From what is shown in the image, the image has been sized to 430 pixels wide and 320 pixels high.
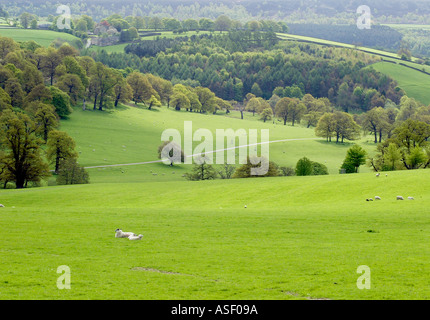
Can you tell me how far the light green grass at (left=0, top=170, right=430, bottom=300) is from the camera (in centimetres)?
1861

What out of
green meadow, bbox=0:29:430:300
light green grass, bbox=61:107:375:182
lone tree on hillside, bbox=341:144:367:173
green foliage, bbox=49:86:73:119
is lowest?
light green grass, bbox=61:107:375:182

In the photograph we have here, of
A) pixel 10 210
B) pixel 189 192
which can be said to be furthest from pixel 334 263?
pixel 189 192

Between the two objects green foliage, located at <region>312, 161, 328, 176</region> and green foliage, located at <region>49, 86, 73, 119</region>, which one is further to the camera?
green foliage, located at <region>49, 86, 73, 119</region>

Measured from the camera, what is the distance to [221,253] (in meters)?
24.8

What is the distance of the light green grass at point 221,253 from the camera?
18609 millimetres

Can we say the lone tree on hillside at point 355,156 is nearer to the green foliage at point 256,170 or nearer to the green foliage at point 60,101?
the green foliage at point 256,170

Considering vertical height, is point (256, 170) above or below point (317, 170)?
above

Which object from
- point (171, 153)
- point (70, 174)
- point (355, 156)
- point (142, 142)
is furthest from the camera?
point (142, 142)

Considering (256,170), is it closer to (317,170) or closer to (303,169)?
(303,169)

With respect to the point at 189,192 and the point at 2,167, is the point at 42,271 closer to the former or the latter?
the point at 189,192

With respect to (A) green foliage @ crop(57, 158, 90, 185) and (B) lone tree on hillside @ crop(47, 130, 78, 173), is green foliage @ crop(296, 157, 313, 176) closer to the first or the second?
(A) green foliage @ crop(57, 158, 90, 185)

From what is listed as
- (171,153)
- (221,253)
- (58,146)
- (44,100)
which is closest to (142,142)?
(171,153)

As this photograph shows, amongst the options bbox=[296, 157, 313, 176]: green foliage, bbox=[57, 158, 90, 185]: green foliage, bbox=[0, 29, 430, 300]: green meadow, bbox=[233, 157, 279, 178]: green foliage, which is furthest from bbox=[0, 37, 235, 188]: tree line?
bbox=[296, 157, 313, 176]: green foliage
